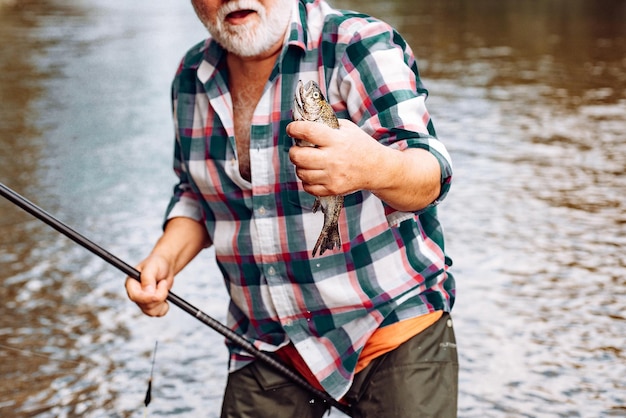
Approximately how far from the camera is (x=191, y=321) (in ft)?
17.2

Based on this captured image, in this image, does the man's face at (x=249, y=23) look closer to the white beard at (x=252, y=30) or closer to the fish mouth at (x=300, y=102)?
the white beard at (x=252, y=30)

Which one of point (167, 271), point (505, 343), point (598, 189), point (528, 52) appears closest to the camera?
point (167, 271)

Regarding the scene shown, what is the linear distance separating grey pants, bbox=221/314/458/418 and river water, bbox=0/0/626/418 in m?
1.60

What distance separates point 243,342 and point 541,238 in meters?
4.02

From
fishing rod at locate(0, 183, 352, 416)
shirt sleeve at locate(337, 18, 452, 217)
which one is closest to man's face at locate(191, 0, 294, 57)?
shirt sleeve at locate(337, 18, 452, 217)

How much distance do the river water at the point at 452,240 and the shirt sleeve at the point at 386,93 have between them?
216cm

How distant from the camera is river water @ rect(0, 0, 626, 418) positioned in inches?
174

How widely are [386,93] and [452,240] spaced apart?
410 cm

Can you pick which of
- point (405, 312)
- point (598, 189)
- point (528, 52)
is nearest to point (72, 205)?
point (598, 189)

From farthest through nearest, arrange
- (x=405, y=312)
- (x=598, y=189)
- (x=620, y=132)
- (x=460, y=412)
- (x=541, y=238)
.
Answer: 1. (x=620, y=132)
2. (x=598, y=189)
3. (x=541, y=238)
4. (x=460, y=412)
5. (x=405, y=312)

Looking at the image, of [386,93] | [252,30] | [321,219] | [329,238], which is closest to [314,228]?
[321,219]

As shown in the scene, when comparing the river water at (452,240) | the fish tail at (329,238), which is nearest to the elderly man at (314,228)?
the fish tail at (329,238)

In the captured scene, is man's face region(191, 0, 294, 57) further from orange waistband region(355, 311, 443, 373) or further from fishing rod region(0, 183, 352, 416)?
orange waistband region(355, 311, 443, 373)

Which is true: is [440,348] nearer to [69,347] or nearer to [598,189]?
[69,347]
